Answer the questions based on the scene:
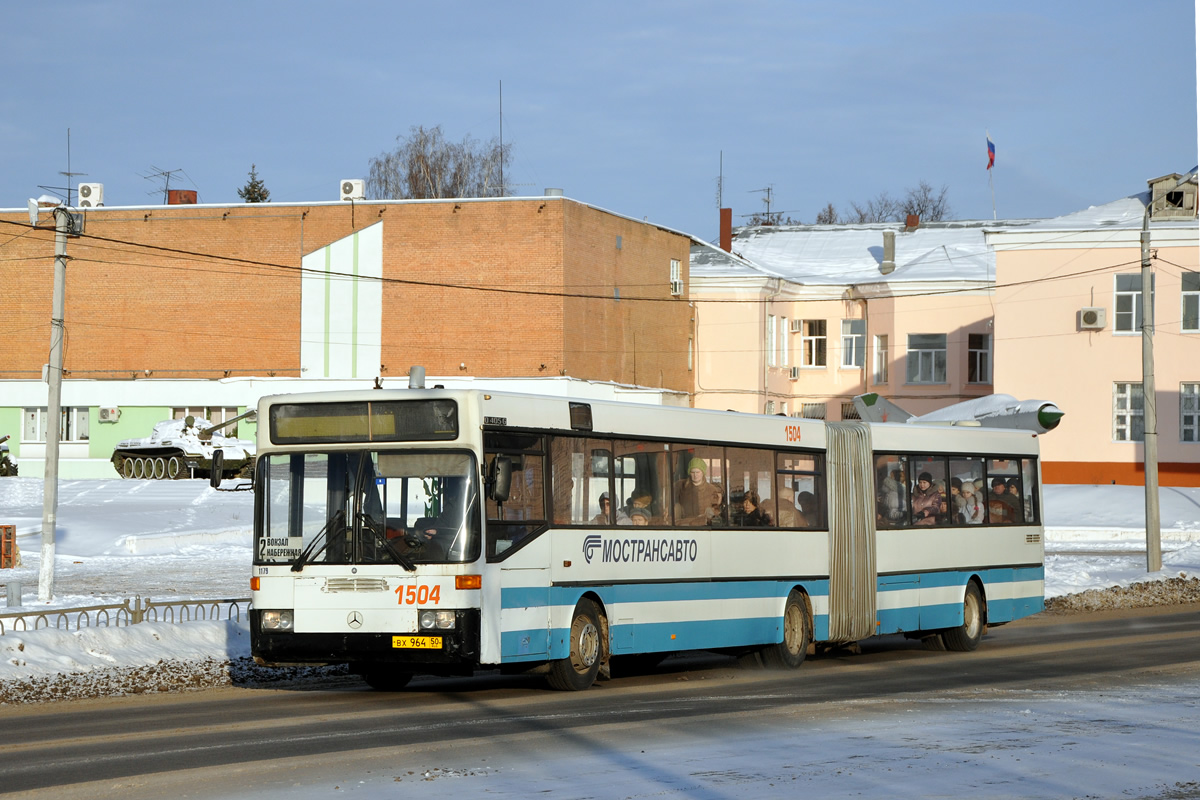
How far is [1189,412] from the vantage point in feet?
173

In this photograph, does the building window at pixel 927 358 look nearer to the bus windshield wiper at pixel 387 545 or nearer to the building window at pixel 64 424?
the building window at pixel 64 424

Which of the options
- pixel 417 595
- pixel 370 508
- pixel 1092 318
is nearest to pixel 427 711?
pixel 417 595

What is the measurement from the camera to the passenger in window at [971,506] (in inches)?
766

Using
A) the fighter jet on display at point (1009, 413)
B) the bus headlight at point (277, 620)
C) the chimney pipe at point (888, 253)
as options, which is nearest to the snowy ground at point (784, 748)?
the bus headlight at point (277, 620)

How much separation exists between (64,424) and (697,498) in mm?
53041

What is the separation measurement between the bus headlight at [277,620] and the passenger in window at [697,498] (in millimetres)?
4126

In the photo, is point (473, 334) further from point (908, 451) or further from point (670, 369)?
point (908, 451)

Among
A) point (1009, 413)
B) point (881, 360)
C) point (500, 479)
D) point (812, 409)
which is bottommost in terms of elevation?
point (500, 479)

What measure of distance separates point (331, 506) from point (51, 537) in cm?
1084

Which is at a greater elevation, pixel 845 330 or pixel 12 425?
pixel 845 330

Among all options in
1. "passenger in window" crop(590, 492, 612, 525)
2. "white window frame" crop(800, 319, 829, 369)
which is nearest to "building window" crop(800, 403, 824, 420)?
"white window frame" crop(800, 319, 829, 369)

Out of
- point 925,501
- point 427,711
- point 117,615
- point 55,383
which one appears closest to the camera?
point 427,711

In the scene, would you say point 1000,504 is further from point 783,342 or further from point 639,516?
point 783,342

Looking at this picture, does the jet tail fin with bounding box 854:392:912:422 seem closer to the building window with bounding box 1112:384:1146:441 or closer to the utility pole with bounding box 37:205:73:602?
the building window with bounding box 1112:384:1146:441
